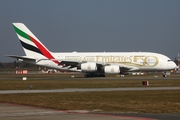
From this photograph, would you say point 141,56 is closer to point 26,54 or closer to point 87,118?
point 26,54

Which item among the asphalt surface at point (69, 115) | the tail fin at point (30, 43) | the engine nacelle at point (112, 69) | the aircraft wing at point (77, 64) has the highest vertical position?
the tail fin at point (30, 43)

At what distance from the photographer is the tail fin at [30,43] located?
236 ft

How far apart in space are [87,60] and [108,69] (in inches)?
219

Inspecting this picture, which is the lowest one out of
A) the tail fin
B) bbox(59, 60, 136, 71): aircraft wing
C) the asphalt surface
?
the asphalt surface

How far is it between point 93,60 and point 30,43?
37.4 feet

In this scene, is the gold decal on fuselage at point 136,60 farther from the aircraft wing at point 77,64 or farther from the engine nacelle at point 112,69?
the engine nacelle at point 112,69

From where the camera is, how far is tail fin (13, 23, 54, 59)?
71.9 metres

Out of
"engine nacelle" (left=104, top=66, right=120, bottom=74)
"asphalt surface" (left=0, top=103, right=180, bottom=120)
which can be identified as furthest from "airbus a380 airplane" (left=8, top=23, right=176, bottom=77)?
"asphalt surface" (left=0, top=103, right=180, bottom=120)

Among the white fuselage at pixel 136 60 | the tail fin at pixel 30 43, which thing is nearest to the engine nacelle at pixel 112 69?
the white fuselage at pixel 136 60

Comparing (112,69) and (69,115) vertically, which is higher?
(112,69)

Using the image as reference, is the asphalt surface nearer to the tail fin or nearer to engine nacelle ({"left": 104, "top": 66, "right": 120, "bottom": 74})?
engine nacelle ({"left": 104, "top": 66, "right": 120, "bottom": 74})

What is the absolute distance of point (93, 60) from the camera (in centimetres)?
7244

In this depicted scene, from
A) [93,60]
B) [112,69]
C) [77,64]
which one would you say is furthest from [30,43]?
[112,69]

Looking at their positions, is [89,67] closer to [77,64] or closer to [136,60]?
[77,64]
